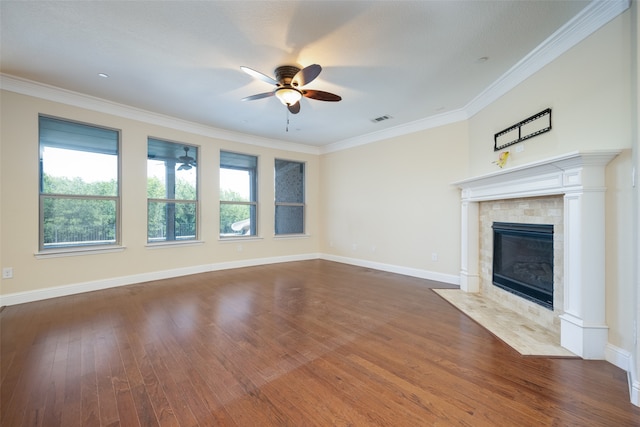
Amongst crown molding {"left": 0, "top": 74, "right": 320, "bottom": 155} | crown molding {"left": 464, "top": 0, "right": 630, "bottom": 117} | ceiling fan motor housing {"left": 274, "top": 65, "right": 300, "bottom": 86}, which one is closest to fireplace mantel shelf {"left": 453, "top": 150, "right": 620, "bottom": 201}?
crown molding {"left": 464, "top": 0, "right": 630, "bottom": 117}

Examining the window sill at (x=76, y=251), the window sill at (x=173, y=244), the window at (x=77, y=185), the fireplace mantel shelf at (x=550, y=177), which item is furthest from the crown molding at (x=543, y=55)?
the window sill at (x=76, y=251)

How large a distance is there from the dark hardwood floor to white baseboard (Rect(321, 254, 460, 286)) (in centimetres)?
117

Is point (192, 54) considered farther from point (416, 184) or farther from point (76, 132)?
point (416, 184)

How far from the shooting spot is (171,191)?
15.7 feet

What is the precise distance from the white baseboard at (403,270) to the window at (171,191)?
3278mm

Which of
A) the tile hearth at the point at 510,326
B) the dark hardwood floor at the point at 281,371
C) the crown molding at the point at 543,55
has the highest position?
the crown molding at the point at 543,55

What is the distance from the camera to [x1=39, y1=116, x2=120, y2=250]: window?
11.8 ft

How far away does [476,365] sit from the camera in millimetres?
1999

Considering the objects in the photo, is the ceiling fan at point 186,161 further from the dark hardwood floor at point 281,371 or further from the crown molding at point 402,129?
the crown molding at point 402,129

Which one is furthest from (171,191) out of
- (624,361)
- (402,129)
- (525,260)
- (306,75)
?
(624,361)

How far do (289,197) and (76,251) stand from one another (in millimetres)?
3992

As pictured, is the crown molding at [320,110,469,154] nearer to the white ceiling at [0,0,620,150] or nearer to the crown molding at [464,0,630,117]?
the white ceiling at [0,0,620,150]

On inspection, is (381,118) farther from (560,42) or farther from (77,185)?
(77,185)

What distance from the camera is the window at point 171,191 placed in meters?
4.57
